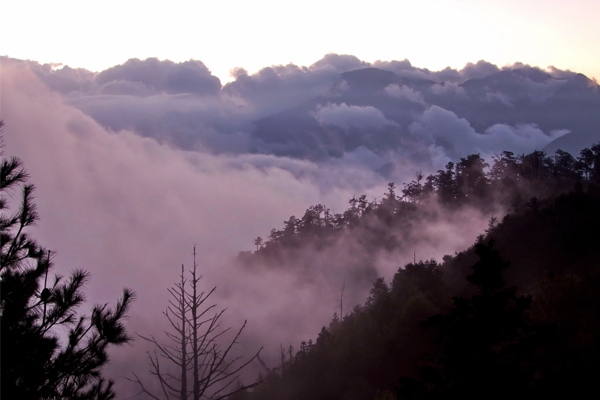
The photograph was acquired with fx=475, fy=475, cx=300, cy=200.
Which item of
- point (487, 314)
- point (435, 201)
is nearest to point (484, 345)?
point (487, 314)

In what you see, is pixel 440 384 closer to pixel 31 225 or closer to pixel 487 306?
pixel 487 306

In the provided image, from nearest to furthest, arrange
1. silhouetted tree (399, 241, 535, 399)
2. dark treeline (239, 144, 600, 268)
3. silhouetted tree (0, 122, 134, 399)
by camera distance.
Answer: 1. silhouetted tree (0, 122, 134, 399)
2. silhouetted tree (399, 241, 535, 399)
3. dark treeline (239, 144, 600, 268)

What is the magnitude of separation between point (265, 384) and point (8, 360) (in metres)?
44.2

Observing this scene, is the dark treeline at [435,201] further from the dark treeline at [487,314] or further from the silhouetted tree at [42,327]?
the silhouetted tree at [42,327]

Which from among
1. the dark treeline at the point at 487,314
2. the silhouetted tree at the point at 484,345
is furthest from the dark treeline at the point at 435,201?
the silhouetted tree at the point at 484,345

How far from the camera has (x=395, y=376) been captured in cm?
3594

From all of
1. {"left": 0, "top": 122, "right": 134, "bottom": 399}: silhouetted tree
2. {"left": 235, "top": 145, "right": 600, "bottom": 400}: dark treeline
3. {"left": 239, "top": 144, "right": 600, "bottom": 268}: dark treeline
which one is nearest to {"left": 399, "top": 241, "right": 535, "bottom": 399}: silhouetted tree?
{"left": 235, "top": 145, "right": 600, "bottom": 400}: dark treeline

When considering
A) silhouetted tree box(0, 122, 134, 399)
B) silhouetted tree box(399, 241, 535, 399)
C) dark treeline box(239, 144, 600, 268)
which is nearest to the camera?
silhouetted tree box(0, 122, 134, 399)

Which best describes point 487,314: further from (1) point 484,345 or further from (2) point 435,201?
(2) point 435,201

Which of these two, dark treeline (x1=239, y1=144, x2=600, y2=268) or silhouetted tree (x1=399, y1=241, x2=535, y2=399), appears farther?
dark treeline (x1=239, y1=144, x2=600, y2=268)

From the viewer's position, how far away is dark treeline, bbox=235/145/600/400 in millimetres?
13992

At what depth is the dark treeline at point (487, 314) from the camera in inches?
551

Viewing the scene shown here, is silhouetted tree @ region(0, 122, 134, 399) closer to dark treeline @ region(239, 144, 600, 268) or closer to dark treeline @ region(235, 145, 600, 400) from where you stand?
dark treeline @ region(235, 145, 600, 400)

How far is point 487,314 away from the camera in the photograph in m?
13.8
